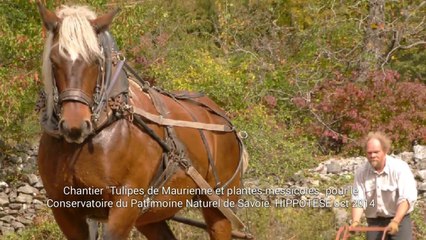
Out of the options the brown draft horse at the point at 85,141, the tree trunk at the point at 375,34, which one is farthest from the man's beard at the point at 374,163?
the tree trunk at the point at 375,34

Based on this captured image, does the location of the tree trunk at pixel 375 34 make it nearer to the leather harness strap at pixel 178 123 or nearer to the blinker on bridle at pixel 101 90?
the leather harness strap at pixel 178 123

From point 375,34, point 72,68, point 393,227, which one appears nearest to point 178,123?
point 72,68

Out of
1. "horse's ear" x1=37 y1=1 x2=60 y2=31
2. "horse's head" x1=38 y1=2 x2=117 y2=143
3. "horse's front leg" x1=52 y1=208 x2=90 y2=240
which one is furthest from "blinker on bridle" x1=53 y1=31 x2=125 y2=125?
"horse's front leg" x1=52 y1=208 x2=90 y2=240

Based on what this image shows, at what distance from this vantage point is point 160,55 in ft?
60.0

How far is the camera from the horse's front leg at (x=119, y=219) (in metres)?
5.61

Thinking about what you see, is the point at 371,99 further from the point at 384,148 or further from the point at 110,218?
the point at 110,218

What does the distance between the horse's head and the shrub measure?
8.35 metres

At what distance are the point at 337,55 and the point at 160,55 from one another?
13.8 ft

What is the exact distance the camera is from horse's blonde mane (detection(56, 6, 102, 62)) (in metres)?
5.31

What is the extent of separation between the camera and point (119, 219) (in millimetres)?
5625

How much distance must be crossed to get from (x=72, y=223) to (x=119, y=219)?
1.57 ft

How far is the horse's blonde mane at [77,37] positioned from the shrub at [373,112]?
834cm

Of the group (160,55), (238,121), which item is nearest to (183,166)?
(238,121)

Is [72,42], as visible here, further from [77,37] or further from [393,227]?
[393,227]
